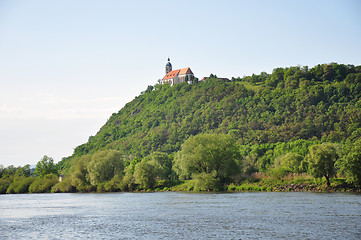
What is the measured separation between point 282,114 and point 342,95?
23610 mm

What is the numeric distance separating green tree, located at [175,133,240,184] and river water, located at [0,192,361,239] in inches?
1022

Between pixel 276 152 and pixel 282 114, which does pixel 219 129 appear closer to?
pixel 282 114

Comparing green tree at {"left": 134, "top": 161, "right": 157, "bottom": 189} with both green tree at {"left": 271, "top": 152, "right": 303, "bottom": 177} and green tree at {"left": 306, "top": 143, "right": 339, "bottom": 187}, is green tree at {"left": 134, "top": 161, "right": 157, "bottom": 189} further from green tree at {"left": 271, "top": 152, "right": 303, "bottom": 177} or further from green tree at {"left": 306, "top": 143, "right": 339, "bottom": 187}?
green tree at {"left": 306, "top": 143, "right": 339, "bottom": 187}

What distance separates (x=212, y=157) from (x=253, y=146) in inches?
1682

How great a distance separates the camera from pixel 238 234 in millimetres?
33969

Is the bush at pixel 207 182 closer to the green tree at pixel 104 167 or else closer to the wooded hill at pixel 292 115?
the green tree at pixel 104 167

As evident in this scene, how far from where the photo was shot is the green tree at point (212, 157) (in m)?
82.7

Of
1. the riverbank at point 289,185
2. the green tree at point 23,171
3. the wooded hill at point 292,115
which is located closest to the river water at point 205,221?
the riverbank at point 289,185

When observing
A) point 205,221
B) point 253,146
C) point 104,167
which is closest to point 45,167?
point 104,167

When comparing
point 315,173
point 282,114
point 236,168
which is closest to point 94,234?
point 315,173

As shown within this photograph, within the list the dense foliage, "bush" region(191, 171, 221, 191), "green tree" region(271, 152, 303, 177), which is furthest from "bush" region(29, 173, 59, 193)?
"green tree" region(271, 152, 303, 177)

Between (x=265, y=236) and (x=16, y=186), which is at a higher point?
(x=16, y=186)

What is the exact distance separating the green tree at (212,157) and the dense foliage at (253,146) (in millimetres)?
192

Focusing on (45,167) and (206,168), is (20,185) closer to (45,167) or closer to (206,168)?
(45,167)
